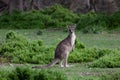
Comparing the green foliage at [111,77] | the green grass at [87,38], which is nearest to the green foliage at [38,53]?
the green grass at [87,38]

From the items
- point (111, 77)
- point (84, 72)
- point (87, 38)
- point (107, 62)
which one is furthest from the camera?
point (87, 38)

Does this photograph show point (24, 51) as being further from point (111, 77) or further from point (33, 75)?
point (33, 75)

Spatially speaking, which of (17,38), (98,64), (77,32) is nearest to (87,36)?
(77,32)

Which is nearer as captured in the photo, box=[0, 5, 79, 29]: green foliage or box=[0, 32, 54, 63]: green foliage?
box=[0, 32, 54, 63]: green foliage

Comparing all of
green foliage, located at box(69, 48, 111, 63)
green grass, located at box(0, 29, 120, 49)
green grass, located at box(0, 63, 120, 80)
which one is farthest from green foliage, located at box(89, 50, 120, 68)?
green grass, located at box(0, 29, 120, 49)

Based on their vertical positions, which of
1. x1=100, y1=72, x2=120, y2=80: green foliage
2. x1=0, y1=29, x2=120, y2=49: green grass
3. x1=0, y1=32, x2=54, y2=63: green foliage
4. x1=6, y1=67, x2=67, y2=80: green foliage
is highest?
x1=6, y1=67, x2=67, y2=80: green foliage

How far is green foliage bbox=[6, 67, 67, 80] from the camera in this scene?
35.7 ft

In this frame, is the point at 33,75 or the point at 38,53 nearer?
the point at 33,75

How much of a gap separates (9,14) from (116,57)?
18.7 m

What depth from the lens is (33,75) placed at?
35.9 ft

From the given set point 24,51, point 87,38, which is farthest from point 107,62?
point 87,38

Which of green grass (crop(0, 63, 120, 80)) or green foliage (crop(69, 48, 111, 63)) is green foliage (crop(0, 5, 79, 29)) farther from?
green grass (crop(0, 63, 120, 80))

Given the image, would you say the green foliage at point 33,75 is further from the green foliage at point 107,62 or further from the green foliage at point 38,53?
the green foliage at point 38,53

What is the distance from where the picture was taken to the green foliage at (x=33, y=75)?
1087 cm
